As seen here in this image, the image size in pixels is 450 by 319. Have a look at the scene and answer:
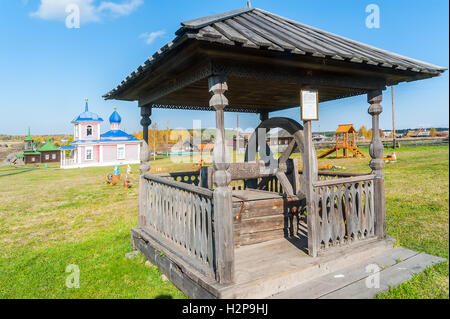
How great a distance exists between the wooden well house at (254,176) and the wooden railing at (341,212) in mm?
18

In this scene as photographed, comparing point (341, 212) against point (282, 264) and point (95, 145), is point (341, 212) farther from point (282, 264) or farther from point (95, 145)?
point (95, 145)

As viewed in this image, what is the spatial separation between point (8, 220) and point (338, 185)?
9.73m

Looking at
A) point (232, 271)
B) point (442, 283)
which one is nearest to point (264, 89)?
point (232, 271)

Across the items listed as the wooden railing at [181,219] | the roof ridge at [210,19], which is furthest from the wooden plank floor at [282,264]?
the roof ridge at [210,19]

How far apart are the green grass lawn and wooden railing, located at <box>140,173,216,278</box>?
1.70ft

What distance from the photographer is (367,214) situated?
4.56m

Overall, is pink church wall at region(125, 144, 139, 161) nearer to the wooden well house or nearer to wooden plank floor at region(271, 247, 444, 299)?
the wooden well house

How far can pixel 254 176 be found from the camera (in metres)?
5.96

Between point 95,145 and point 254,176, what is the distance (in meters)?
32.7

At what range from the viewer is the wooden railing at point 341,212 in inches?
159

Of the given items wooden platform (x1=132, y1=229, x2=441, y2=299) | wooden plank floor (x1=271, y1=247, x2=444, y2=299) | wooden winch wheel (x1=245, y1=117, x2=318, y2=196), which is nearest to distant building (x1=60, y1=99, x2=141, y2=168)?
wooden winch wheel (x1=245, y1=117, x2=318, y2=196)

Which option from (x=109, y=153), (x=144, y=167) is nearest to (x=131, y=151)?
(x=109, y=153)

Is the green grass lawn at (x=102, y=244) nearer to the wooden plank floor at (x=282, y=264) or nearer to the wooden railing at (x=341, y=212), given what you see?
the wooden plank floor at (x=282, y=264)
